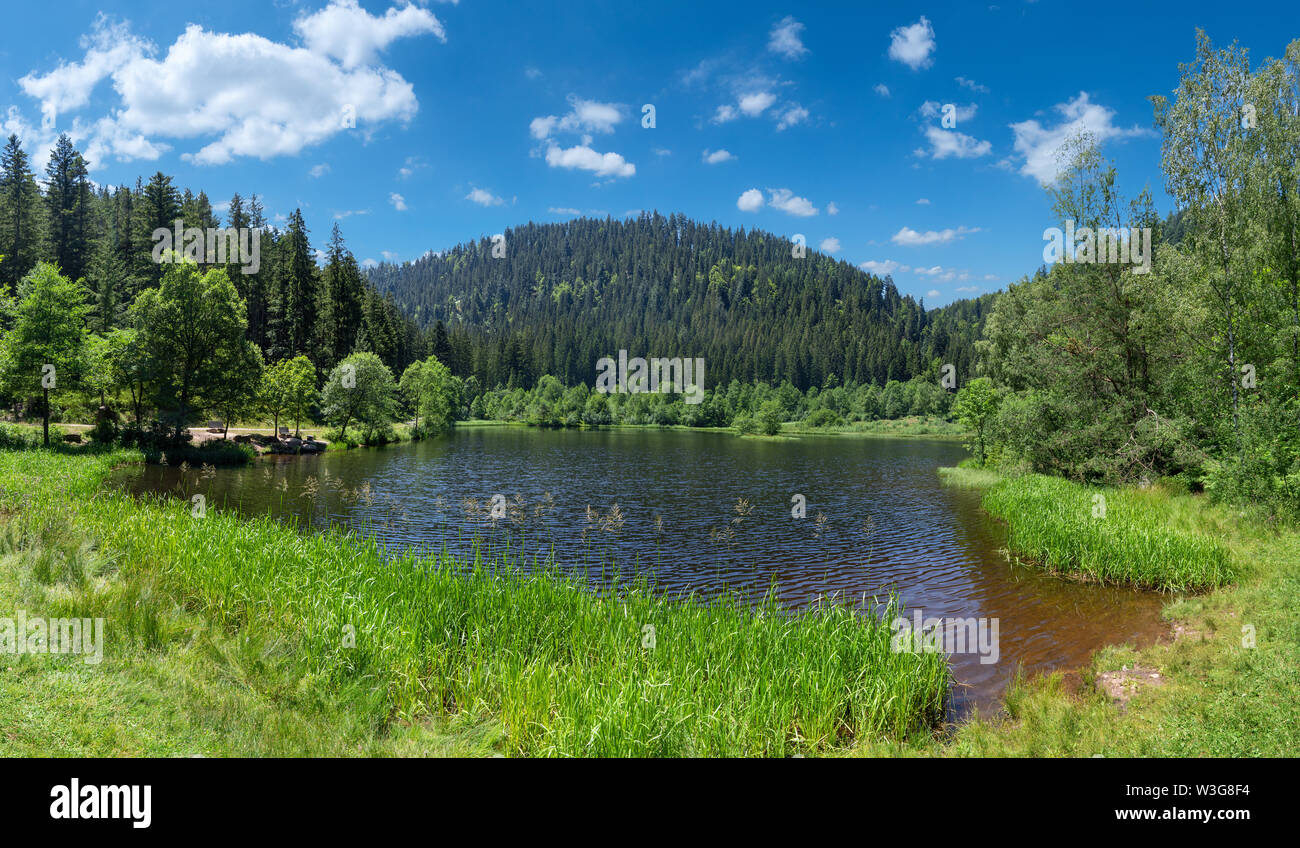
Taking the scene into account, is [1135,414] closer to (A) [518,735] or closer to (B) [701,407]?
(A) [518,735]

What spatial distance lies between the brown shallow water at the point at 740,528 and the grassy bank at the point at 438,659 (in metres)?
2.97

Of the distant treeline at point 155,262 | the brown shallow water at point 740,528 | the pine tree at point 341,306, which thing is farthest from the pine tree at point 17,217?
the brown shallow water at point 740,528

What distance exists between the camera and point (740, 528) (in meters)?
29.4

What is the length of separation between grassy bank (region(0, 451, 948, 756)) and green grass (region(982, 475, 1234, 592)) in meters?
11.9

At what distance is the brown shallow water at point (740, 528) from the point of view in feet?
56.0

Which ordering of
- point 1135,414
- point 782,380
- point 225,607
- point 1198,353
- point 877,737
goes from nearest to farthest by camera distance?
point 877,737 → point 225,607 → point 1198,353 → point 1135,414 → point 782,380

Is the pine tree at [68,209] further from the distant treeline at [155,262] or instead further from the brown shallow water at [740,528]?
the brown shallow water at [740,528]

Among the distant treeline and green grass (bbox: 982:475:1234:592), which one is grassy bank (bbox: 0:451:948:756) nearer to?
green grass (bbox: 982:475:1234:592)

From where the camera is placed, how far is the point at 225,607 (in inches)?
474

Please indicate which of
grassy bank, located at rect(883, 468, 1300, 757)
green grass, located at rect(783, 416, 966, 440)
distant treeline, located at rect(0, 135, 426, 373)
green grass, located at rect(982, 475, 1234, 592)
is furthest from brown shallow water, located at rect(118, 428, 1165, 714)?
Result: green grass, located at rect(783, 416, 966, 440)

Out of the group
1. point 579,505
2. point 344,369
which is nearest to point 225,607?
point 579,505

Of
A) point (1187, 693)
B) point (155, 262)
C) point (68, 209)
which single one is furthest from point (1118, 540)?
point (68, 209)

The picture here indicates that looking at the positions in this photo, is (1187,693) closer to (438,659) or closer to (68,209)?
(438,659)

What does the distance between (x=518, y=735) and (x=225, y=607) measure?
7.76 m
